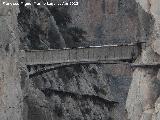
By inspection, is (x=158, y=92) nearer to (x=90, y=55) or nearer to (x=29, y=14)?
(x=90, y=55)

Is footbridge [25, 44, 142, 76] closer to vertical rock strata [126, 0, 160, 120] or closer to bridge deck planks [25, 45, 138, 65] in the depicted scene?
bridge deck planks [25, 45, 138, 65]

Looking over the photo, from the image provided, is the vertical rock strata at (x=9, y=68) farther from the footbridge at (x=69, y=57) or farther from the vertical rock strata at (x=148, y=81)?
the vertical rock strata at (x=148, y=81)

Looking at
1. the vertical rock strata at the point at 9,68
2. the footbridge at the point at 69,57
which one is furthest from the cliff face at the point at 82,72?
the footbridge at the point at 69,57

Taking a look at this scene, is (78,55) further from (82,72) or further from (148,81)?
(82,72)

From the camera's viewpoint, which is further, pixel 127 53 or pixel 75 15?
pixel 75 15

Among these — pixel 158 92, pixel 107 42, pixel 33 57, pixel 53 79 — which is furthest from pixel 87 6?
pixel 158 92

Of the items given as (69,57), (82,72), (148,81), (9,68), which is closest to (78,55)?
(69,57)

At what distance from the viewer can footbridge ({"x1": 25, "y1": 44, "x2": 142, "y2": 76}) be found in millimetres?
32281

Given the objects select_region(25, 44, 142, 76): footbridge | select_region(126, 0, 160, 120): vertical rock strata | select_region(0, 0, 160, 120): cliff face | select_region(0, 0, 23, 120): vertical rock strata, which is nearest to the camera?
select_region(126, 0, 160, 120): vertical rock strata

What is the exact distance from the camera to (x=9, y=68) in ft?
103

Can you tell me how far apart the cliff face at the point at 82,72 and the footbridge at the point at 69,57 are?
3.19ft

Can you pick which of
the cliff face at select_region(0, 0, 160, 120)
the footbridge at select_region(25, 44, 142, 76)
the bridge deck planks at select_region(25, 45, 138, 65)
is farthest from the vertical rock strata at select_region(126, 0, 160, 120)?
the footbridge at select_region(25, 44, 142, 76)

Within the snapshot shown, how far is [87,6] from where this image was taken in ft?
196

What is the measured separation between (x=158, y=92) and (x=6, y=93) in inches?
404
